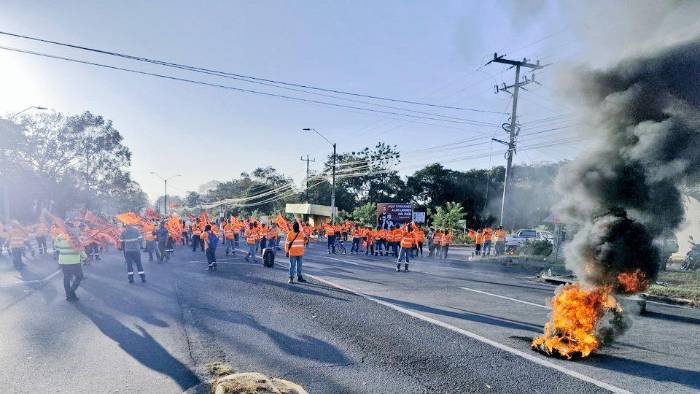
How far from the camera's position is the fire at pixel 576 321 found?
5.20m

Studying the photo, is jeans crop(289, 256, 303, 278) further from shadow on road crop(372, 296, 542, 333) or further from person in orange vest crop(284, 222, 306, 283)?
shadow on road crop(372, 296, 542, 333)

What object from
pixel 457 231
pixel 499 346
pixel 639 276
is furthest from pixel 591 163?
pixel 457 231

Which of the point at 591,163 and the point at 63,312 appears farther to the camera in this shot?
the point at 63,312

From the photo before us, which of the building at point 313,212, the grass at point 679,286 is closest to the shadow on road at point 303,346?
the grass at point 679,286

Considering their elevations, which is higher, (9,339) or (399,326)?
(399,326)

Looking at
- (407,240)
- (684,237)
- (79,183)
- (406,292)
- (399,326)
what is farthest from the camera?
(79,183)

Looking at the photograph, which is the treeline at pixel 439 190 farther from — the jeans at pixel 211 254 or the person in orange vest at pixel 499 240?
the jeans at pixel 211 254

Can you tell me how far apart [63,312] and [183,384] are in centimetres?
448

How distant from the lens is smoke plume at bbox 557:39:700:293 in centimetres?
548

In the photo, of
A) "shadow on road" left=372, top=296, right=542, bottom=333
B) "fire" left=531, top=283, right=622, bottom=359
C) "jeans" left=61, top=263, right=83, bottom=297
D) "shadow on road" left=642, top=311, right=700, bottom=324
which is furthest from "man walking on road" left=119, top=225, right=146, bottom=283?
"shadow on road" left=642, top=311, right=700, bottom=324

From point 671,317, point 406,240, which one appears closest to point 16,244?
point 406,240

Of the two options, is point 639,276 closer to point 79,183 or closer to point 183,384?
point 183,384

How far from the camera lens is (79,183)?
43500mm

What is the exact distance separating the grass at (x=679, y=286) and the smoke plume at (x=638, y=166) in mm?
6183
